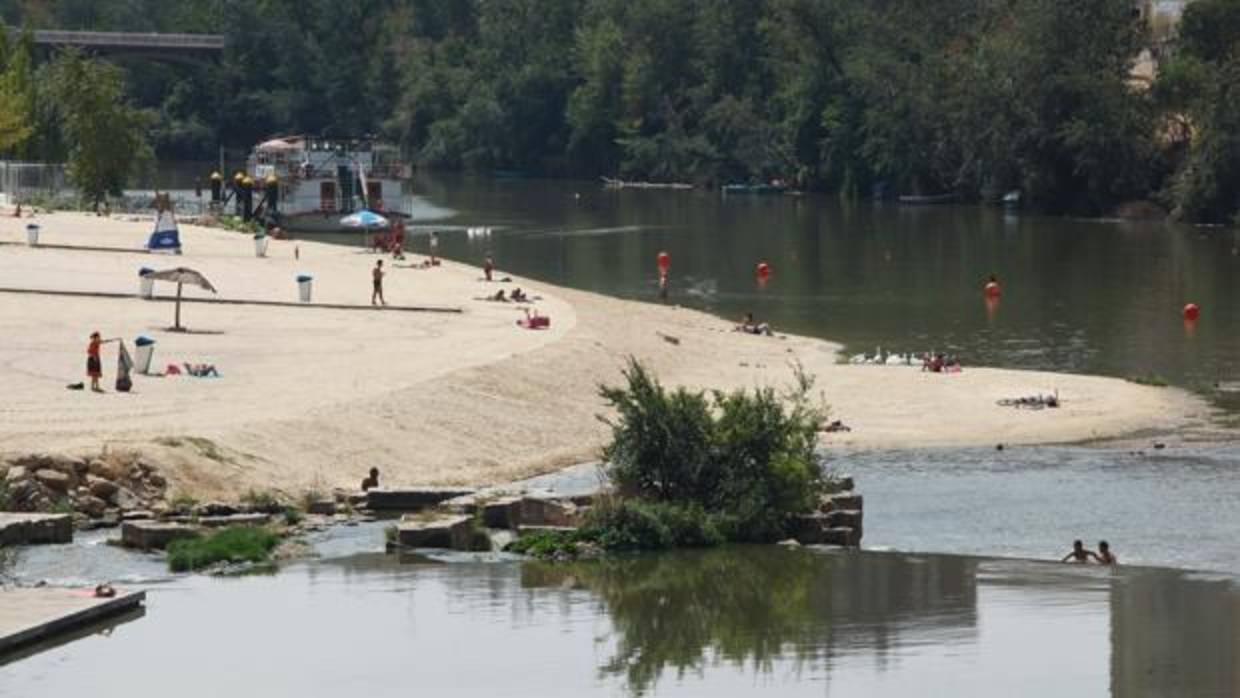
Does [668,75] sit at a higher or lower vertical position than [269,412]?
higher

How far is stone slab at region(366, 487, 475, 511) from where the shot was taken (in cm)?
5506

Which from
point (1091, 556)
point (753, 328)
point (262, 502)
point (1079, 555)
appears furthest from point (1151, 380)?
point (262, 502)

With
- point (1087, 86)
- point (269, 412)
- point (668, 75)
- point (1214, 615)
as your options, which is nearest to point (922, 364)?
point (269, 412)

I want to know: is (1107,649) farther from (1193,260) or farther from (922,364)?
(1193,260)

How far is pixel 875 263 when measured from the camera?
117938 mm

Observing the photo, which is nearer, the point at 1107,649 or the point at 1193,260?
the point at 1107,649

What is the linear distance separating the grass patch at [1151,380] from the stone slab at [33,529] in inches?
1335

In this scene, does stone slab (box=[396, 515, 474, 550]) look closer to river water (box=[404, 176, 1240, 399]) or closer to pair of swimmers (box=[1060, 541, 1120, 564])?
pair of swimmers (box=[1060, 541, 1120, 564])

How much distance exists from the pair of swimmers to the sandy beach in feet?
43.3

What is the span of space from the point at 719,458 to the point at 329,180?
85.4 meters

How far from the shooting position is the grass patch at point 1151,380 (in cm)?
7615

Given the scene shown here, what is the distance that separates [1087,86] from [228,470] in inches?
3789

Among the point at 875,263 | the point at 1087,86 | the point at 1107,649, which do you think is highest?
the point at 1087,86

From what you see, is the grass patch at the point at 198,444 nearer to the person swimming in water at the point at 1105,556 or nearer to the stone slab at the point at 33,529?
the stone slab at the point at 33,529
